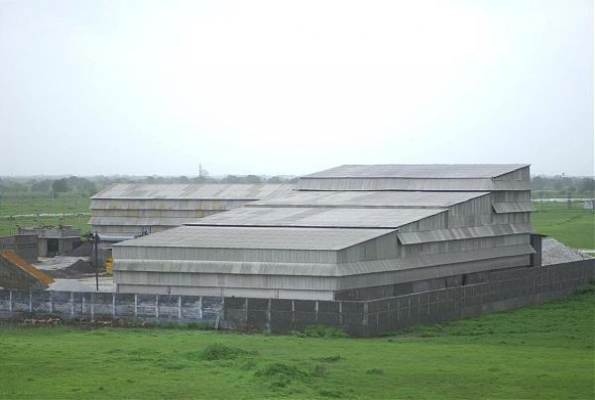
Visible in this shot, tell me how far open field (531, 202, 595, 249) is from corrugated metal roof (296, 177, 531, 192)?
3514 centimetres

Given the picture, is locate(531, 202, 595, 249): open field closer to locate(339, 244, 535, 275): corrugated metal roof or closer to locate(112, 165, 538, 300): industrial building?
locate(112, 165, 538, 300): industrial building

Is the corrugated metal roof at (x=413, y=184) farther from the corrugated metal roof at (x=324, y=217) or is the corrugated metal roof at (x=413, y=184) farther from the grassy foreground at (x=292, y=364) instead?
the grassy foreground at (x=292, y=364)

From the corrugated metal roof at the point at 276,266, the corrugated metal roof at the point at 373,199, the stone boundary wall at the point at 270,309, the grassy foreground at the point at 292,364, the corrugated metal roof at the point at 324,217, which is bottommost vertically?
the grassy foreground at the point at 292,364

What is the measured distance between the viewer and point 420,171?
74625 mm

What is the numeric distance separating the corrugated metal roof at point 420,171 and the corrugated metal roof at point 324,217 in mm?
9311

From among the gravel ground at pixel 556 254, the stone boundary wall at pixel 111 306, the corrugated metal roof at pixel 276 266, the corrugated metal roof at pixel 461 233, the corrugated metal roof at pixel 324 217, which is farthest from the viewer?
the gravel ground at pixel 556 254

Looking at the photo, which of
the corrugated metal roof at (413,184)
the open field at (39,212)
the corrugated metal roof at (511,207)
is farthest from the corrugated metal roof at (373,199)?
the open field at (39,212)

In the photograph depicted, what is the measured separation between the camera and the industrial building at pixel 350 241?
49.8 m

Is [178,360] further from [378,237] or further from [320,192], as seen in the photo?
[320,192]

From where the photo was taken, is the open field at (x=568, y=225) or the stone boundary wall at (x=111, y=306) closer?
the stone boundary wall at (x=111, y=306)

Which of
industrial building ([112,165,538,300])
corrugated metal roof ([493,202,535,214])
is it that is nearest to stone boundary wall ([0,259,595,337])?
industrial building ([112,165,538,300])

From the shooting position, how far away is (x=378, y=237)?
52000mm

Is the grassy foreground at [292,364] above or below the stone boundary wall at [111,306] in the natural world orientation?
below

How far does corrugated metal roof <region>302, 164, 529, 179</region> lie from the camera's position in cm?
7044
